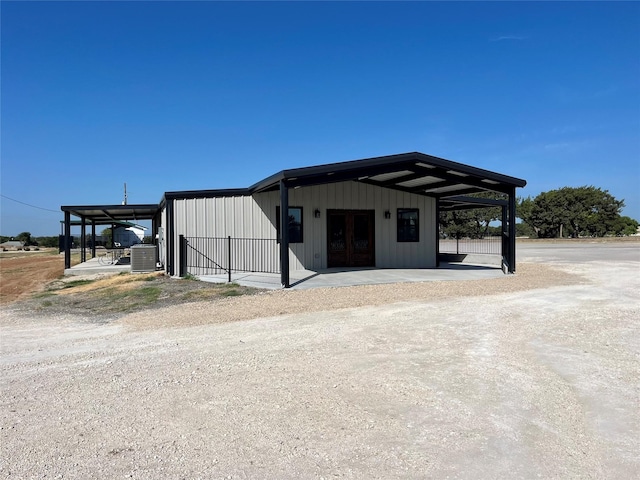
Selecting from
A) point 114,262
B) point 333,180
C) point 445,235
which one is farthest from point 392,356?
point 445,235

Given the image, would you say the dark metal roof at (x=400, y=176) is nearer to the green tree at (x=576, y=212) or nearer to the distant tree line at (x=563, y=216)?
the distant tree line at (x=563, y=216)

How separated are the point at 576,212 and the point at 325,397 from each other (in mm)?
59857

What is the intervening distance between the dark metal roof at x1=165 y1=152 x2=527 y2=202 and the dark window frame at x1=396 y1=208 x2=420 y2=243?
858mm

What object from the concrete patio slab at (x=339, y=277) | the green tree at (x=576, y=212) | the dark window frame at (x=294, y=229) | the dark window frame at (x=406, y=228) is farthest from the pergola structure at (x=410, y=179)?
the green tree at (x=576, y=212)

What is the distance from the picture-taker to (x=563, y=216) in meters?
54.1

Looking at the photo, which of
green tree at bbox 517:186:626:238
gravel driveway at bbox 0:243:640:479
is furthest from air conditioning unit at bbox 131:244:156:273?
green tree at bbox 517:186:626:238

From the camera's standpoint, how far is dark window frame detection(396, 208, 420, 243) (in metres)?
16.7

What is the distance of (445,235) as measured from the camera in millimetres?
55969

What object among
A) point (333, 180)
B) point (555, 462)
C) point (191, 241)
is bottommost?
point (555, 462)

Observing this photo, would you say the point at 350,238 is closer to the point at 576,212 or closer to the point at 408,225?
the point at 408,225

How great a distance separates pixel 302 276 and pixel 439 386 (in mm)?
9427

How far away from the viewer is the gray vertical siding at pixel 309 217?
575 inches

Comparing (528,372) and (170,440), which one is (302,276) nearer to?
(528,372)

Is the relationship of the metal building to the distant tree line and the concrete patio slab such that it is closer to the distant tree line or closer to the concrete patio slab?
the concrete patio slab
